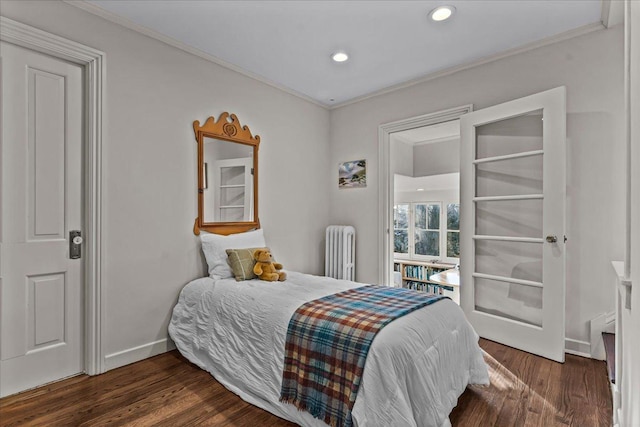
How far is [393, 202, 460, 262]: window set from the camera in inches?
222

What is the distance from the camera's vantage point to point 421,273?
562 cm

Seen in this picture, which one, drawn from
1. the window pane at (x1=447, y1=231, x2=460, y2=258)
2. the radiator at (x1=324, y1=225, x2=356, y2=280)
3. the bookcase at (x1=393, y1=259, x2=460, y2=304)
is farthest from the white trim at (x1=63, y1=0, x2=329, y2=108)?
the window pane at (x1=447, y1=231, x2=460, y2=258)

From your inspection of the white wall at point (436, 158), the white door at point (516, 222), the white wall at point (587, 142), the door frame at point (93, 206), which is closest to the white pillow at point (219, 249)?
the door frame at point (93, 206)

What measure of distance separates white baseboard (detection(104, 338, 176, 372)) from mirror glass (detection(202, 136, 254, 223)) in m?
1.08

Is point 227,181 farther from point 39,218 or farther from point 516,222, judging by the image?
point 516,222

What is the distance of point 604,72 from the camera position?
8.26ft

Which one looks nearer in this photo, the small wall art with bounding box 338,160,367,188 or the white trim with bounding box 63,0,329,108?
the white trim with bounding box 63,0,329,108

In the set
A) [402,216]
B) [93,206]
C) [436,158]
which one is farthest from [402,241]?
[93,206]

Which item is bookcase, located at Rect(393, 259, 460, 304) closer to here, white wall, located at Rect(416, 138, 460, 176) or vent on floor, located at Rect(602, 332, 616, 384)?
white wall, located at Rect(416, 138, 460, 176)

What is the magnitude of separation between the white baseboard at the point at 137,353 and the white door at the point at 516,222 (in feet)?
8.61

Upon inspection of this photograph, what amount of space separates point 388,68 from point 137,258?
282 centimetres

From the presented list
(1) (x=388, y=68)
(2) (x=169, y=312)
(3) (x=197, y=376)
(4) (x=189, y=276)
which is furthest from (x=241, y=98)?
(3) (x=197, y=376)

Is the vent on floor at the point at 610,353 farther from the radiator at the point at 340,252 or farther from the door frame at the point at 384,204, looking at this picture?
the radiator at the point at 340,252

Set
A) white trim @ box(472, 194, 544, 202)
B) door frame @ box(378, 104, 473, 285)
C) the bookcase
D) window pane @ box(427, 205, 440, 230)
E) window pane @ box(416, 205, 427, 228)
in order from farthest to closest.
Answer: window pane @ box(416, 205, 427, 228) → window pane @ box(427, 205, 440, 230) → the bookcase → door frame @ box(378, 104, 473, 285) → white trim @ box(472, 194, 544, 202)
